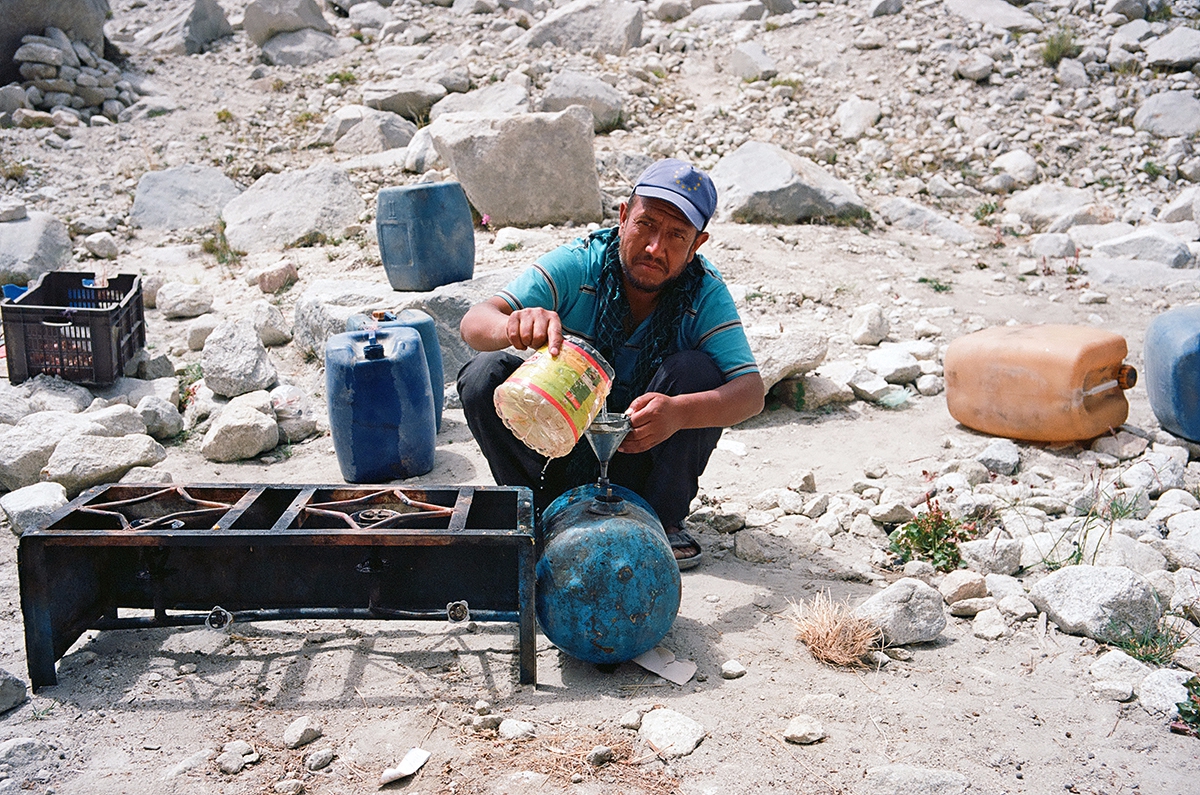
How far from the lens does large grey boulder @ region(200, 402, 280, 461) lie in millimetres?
4887

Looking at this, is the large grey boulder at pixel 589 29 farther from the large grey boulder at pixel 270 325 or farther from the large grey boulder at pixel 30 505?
the large grey boulder at pixel 30 505

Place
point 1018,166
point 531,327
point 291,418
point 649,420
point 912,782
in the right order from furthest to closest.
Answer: point 1018,166
point 291,418
point 649,420
point 531,327
point 912,782

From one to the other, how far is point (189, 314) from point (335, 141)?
4368 mm

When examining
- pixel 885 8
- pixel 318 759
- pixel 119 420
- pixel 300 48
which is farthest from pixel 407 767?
pixel 300 48

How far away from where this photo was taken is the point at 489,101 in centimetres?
1066

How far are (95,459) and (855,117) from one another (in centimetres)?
898

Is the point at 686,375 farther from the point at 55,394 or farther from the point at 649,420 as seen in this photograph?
the point at 55,394

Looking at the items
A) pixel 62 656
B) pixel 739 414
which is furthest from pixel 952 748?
pixel 62 656

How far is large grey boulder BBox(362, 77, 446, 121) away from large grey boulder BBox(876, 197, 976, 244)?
5.36 metres

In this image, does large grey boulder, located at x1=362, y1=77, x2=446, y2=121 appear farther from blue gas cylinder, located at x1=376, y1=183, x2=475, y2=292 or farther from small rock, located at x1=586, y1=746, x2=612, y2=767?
small rock, located at x1=586, y1=746, x2=612, y2=767

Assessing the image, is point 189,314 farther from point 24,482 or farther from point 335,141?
point 335,141

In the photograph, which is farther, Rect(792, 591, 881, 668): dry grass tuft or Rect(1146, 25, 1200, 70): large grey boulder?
Rect(1146, 25, 1200, 70): large grey boulder

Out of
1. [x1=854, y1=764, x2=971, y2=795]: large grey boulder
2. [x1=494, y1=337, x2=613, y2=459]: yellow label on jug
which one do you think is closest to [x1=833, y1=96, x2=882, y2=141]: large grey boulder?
[x1=494, y1=337, x2=613, y2=459]: yellow label on jug

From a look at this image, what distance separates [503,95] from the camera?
1063 cm
